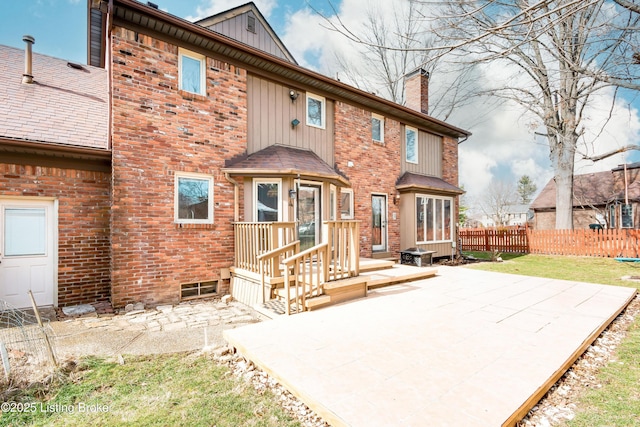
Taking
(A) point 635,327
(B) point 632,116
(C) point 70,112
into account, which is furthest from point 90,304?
(B) point 632,116

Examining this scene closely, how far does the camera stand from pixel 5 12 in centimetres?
841

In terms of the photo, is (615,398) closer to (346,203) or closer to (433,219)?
(346,203)

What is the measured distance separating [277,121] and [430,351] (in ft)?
23.0

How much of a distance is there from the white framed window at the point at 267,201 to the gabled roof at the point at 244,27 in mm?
9451

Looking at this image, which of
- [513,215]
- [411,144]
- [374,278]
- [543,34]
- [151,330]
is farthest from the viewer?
[513,215]

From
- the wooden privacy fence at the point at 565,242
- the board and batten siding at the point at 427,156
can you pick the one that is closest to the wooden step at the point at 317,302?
the board and batten siding at the point at 427,156

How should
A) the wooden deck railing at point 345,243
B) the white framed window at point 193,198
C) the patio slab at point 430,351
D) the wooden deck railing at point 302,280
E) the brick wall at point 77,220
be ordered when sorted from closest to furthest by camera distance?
1. the patio slab at point 430,351
2. the wooden deck railing at point 302,280
3. the wooden deck railing at point 345,243
4. the brick wall at point 77,220
5. the white framed window at point 193,198

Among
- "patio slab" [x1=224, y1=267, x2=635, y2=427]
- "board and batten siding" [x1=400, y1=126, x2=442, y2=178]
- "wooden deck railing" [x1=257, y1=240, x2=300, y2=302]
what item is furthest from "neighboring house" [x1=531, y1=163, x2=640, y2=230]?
"wooden deck railing" [x1=257, y1=240, x2=300, y2=302]

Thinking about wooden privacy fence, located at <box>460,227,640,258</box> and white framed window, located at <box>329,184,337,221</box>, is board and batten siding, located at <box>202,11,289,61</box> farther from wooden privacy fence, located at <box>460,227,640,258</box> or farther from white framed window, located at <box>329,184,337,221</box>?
wooden privacy fence, located at <box>460,227,640,258</box>

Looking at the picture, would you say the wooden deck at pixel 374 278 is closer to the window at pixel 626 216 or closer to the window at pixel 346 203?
the window at pixel 346 203

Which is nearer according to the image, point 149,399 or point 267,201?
point 149,399

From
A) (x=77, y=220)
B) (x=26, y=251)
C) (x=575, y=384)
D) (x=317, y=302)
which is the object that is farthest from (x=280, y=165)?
(x=575, y=384)

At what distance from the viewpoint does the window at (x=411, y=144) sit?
12133 mm

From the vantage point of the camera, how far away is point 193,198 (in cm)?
687
